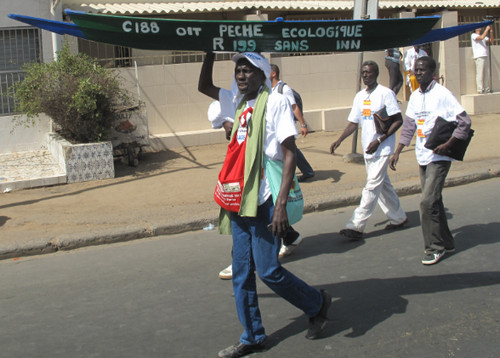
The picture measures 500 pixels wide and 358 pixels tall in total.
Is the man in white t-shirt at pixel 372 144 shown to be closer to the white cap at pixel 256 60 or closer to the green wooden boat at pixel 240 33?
the green wooden boat at pixel 240 33

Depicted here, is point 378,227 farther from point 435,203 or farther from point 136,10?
point 136,10

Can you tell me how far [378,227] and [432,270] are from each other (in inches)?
58.9

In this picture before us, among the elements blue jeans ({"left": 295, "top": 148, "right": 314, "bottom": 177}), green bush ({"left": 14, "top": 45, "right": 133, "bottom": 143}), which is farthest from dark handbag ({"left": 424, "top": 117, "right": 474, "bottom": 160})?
green bush ({"left": 14, "top": 45, "right": 133, "bottom": 143})

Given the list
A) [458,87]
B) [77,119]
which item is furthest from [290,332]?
[458,87]

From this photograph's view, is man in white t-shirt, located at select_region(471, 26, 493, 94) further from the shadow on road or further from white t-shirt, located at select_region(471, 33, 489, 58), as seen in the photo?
the shadow on road

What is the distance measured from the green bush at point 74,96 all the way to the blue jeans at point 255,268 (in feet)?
19.1

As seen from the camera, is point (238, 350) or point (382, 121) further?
point (382, 121)

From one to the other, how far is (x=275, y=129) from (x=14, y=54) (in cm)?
848

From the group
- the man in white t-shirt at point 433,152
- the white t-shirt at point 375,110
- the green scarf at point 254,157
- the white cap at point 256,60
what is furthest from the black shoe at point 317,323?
the white t-shirt at point 375,110

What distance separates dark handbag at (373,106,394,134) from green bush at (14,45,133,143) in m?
4.56

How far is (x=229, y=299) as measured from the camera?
4.86m

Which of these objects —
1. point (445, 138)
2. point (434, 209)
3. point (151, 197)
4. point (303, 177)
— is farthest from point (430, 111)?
point (151, 197)

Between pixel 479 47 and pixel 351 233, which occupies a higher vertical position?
pixel 479 47

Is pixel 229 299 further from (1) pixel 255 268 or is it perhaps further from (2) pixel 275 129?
(2) pixel 275 129
